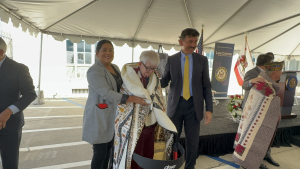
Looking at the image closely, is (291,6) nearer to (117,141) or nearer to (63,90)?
(117,141)

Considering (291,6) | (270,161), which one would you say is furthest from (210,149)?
(291,6)

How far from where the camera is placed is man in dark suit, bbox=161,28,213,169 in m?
1.81

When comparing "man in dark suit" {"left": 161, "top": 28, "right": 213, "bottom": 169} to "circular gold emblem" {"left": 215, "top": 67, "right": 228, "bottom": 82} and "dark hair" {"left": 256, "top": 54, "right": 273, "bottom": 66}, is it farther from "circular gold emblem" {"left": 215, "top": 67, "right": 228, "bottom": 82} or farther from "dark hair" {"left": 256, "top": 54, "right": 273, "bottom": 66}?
"circular gold emblem" {"left": 215, "top": 67, "right": 228, "bottom": 82}

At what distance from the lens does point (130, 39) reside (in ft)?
19.5

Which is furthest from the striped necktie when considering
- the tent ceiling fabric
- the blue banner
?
the blue banner

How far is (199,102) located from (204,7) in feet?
10.1

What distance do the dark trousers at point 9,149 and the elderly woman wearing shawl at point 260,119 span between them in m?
2.55

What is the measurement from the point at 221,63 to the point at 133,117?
5491mm

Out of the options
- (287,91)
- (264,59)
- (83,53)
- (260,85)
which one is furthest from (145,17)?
(83,53)

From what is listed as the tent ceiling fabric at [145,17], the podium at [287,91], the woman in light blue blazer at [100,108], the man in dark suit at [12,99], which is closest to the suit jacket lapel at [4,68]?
the man in dark suit at [12,99]

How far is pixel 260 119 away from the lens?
2100mm

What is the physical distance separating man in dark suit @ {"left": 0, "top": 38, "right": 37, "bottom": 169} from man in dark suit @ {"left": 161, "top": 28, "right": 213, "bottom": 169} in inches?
52.3

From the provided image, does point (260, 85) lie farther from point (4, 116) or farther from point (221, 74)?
point (221, 74)

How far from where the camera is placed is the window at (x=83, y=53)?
999 cm
